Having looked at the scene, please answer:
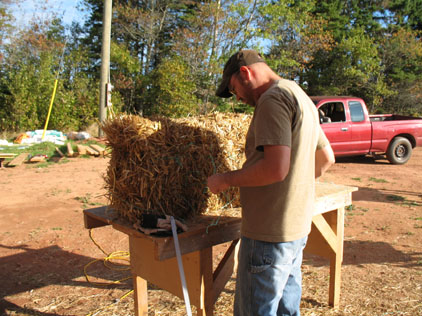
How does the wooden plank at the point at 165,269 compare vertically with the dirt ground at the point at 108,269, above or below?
above

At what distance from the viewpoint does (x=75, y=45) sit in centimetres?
2386

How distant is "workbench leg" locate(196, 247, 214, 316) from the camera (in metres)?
2.36

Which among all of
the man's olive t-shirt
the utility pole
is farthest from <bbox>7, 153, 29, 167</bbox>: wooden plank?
the man's olive t-shirt

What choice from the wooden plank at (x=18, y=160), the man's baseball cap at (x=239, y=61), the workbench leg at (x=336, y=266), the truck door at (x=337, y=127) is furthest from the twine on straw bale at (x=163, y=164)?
the wooden plank at (x=18, y=160)

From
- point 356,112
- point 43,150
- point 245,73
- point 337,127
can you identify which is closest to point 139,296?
point 245,73

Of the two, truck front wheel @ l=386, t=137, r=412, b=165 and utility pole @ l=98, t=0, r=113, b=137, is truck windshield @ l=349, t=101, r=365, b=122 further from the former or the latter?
utility pole @ l=98, t=0, r=113, b=137

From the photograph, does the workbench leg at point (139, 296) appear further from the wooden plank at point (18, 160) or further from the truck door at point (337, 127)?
the wooden plank at point (18, 160)

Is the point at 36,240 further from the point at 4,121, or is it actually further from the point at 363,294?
the point at 4,121

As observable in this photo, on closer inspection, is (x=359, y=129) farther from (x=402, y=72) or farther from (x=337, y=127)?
(x=402, y=72)

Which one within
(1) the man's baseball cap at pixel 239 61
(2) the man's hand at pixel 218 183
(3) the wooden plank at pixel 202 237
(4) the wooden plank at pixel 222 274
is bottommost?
(4) the wooden plank at pixel 222 274

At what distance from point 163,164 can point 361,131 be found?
9081mm

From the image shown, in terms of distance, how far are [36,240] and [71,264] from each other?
0.95m

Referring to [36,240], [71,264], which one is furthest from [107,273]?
[36,240]

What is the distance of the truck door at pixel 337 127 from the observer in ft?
32.3
